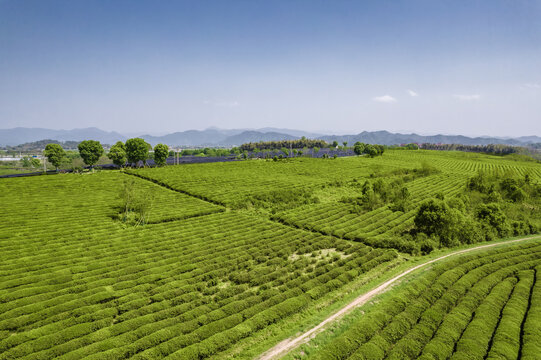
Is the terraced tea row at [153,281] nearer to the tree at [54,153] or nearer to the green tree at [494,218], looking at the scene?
the green tree at [494,218]

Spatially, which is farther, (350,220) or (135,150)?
(135,150)

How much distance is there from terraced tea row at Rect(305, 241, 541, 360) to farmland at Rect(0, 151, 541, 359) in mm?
150

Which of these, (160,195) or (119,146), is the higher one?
(119,146)

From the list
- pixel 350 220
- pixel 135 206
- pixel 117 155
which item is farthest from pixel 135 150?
pixel 350 220

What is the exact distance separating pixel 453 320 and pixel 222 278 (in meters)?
21.7

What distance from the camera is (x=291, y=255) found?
117ft

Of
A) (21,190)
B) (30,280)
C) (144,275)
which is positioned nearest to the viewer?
(30,280)

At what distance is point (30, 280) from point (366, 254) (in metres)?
38.3

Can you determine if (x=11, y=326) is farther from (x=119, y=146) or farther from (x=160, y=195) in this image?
(x=119, y=146)

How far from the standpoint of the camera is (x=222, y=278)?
29.1 metres

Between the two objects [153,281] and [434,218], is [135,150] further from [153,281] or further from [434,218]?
[434,218]

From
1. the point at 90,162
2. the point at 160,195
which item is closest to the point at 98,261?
the point at 160,195

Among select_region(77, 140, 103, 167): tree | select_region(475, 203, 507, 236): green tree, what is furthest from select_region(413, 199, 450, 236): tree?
select_region(77, 140, 103, 167): tree

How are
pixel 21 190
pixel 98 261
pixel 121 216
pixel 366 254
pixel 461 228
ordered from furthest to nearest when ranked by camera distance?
pixel 21 190 < pixel 121 216 < pixel 461 228 < pixel 366 254 < pixel 98 261
